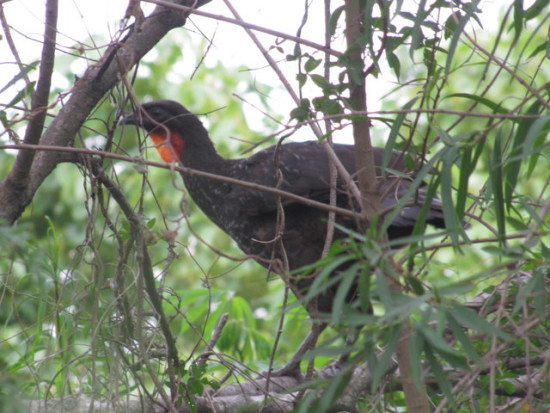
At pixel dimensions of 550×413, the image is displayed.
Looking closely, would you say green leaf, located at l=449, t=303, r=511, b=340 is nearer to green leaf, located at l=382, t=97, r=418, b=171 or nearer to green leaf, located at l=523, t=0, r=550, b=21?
green leaf, located at l=382, t=97, r=418, b=171

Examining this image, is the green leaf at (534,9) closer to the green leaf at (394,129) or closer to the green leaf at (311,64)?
the green leaf at (394,129)

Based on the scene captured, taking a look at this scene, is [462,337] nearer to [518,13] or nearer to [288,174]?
[518,13]

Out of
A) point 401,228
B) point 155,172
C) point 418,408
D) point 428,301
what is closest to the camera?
point 428,301

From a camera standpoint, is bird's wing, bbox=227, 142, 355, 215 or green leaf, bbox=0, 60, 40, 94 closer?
green leaf, bbox=0, 60, 40, 94

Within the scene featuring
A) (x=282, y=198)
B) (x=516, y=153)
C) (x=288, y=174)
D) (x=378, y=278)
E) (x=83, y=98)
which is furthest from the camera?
(x=288, y=174)

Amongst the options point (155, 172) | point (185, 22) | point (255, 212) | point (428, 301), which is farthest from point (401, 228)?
point (155, 172)

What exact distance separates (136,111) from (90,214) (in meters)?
0.30

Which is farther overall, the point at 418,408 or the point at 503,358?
the point at 503,358

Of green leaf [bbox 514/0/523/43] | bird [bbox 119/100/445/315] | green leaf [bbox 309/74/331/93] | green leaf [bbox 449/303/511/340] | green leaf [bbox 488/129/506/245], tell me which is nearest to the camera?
green leaf [bbox 449/303/511/340]

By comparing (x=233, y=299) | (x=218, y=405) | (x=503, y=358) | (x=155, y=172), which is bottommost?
(x=218, y=405)

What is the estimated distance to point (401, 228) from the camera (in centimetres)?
297

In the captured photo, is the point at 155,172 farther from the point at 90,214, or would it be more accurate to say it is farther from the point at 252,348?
the point at 90,214

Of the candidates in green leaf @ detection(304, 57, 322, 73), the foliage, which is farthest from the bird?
green leaf @ detection(304, 57, 322, 73)

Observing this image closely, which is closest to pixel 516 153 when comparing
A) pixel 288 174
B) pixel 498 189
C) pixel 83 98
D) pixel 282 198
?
pixel 498 189
